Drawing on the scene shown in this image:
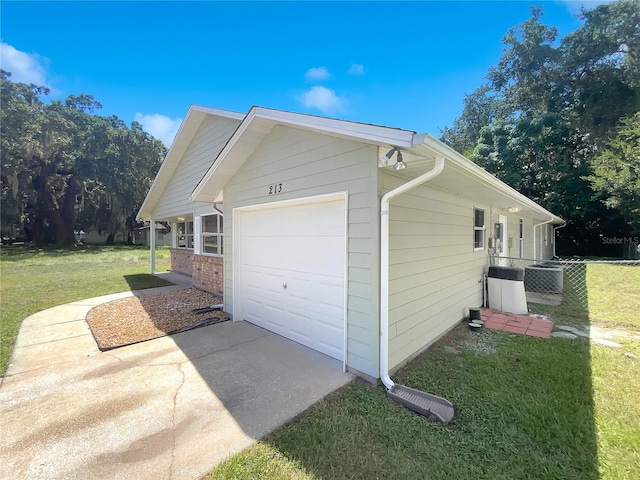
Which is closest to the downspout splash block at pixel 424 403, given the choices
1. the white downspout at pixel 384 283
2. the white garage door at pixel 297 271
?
the white downspout at pixel 384 283

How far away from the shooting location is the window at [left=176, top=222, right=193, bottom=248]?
38.6 ft

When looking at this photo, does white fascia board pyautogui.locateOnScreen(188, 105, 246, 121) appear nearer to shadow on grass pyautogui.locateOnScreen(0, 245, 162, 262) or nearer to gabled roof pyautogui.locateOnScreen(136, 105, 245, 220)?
gabled roof pyautogui.locateOnScreen(136, 105, 245, 220)

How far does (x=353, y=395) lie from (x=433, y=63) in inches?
481

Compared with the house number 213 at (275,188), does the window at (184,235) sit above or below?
below

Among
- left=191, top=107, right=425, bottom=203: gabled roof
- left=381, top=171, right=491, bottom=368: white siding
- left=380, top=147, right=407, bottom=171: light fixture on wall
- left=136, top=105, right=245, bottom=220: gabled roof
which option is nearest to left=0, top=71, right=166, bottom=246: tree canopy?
left=136, top=105, right=245, bottom=220: gabled roof

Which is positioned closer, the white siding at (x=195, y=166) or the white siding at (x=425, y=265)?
the white siding at (x=425, y=265)

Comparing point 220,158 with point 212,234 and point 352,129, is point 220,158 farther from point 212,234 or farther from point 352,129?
point 212,234

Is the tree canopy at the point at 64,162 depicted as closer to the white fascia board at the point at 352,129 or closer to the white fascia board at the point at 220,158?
the white fascia board at the point at 220,158

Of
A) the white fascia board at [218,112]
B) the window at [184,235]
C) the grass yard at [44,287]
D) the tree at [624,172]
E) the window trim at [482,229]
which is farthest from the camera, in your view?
the tree at [624,172]

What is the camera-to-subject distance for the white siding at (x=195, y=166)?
27.5 feet

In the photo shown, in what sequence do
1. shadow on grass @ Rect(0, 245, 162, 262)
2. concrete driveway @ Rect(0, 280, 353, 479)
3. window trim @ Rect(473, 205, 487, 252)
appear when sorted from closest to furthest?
concrete driveway @ Rect(0, 280, 353, 479)
window trim @ Rect(473, 205, 487, 252)
shadow on grass @ Rect(0, 245, 162, 262)

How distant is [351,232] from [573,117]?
2497 centimetres

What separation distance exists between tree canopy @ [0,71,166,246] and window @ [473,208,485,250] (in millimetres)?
27812

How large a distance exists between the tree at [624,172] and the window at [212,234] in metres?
19.0
